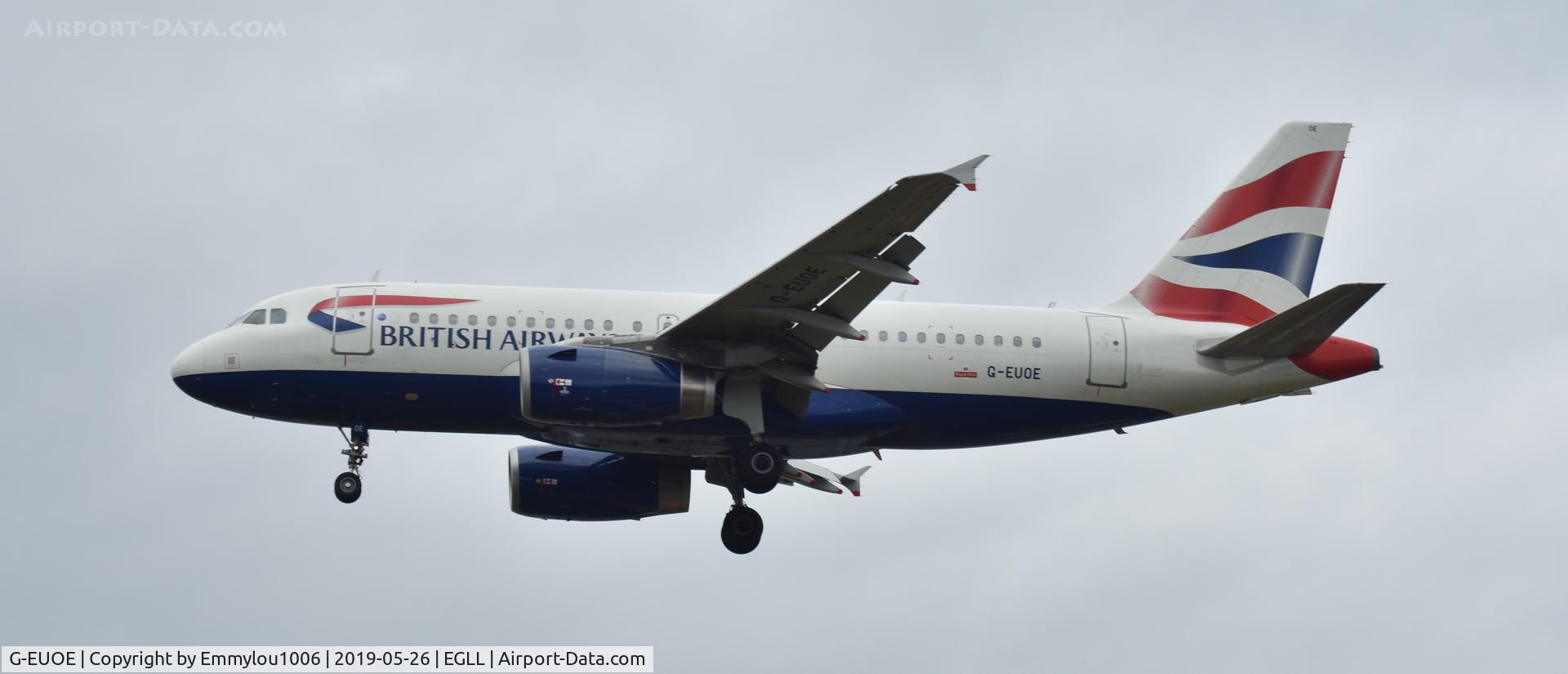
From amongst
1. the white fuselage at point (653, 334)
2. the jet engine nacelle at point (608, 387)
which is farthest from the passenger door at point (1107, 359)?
the jet engine nacelle at point (608, 387)

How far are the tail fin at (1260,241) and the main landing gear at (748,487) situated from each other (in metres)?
8.08

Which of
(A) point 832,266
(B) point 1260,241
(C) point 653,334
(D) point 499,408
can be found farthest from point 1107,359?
(D) point 499,408

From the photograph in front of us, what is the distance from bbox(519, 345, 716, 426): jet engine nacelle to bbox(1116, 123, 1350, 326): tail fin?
9413 mm

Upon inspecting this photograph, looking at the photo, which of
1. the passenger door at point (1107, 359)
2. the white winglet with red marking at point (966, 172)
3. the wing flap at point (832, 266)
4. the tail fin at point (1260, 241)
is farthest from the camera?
the tail fin at point (1260, 241)

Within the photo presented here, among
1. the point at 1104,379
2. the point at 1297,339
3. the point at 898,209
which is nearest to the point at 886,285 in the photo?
the point at 898,209

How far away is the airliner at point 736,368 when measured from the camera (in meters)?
28.0

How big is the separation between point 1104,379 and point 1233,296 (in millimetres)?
3889

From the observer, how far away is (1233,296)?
107ft

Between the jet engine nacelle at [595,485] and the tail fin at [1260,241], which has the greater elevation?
A: the tail fin at [1260,241]

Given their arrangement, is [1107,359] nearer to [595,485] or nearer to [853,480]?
[853,480]

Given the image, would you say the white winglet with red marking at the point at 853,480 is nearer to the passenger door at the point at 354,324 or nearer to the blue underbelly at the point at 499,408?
the blue underbelly at the point at 499,408

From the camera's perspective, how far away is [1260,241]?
33281mm

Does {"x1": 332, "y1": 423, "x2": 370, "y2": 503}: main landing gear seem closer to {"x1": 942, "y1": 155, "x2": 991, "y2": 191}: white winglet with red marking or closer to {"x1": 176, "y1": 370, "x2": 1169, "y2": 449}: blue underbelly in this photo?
{"x1": 176, "y1": 370, "x2": 1169, "y2": 449}: blue underbelly

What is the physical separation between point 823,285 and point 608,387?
3938mm
